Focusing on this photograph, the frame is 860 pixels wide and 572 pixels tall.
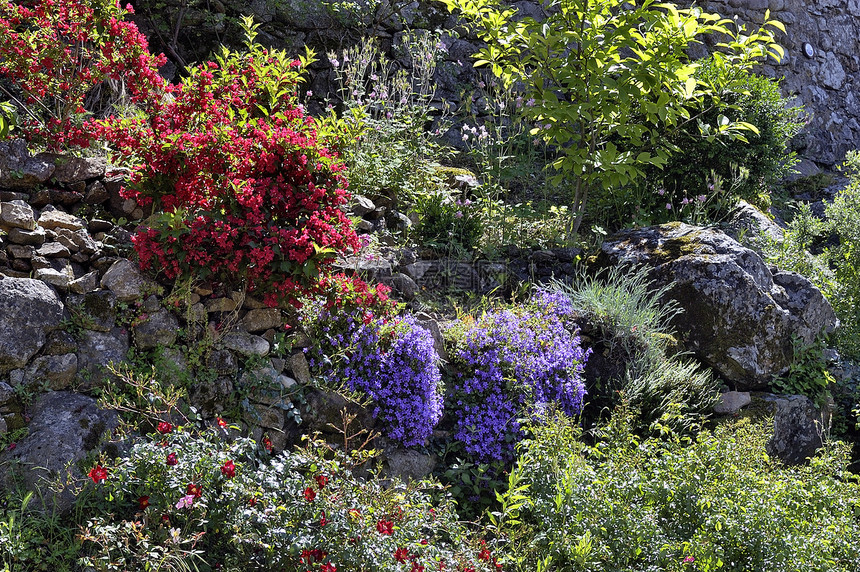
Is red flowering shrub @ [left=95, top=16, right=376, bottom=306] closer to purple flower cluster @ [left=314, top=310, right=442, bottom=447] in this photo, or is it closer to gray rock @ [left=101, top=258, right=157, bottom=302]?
gray rock @ [left=101, top=258, right=157, bottom=302]

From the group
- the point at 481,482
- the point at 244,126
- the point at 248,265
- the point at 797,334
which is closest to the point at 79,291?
the point at 248,265

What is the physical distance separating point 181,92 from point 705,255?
3.62 metres

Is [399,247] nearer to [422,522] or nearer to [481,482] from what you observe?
[481,482]

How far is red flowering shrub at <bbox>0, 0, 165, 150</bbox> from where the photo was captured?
3.84m

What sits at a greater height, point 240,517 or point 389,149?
point 389,149

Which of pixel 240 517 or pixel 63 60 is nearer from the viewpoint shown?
pixel 240 517

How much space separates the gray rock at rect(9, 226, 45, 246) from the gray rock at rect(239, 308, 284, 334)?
Result: 1.04 metres

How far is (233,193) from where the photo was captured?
3.65 m

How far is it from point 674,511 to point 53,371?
2968 millimetres

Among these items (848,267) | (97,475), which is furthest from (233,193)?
(848,267)

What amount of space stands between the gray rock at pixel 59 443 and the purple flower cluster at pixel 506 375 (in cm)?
189

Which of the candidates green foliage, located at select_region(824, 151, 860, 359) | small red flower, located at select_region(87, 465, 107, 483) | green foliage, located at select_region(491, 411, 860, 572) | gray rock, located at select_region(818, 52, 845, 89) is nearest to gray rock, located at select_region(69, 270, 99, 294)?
small red flower, located at select_region(87, 465, 107, 483)

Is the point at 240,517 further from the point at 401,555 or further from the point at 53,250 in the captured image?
the point at 53,250

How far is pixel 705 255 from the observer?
502cm
